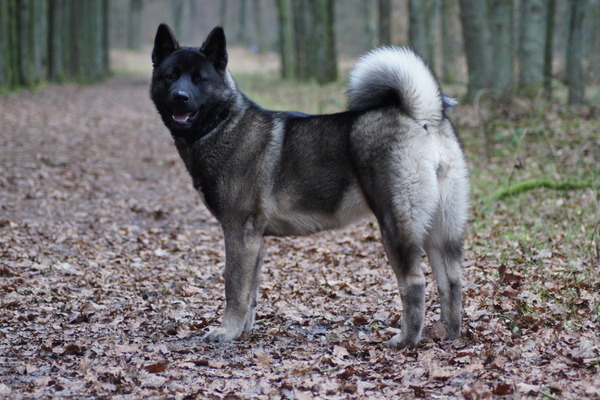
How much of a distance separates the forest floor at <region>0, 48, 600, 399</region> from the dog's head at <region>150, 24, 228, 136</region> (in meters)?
1.63

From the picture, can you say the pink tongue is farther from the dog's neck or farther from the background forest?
the background forest

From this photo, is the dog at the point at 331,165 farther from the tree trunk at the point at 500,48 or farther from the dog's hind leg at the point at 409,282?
the tree trunk at the point at 500,48

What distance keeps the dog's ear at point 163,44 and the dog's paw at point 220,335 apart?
6.85 ft

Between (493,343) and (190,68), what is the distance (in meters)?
2.90

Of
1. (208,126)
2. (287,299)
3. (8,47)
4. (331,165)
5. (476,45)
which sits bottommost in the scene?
(287,299)

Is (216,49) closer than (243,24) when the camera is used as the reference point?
Yes

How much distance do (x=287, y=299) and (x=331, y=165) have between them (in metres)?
1.84

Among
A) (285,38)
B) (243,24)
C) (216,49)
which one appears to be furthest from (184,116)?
(243,24)

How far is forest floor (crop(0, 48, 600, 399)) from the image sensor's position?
3754 mm

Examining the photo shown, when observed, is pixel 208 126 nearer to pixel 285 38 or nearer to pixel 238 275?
pixel 238 275

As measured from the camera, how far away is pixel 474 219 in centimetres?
796

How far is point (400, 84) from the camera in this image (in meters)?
4.29

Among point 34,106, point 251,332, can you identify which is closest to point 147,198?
point 251,332

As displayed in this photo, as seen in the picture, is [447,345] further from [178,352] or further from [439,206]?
[178,352]
